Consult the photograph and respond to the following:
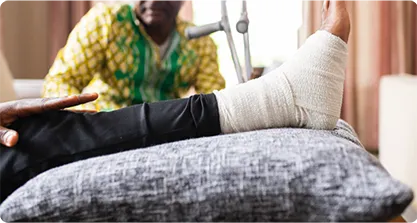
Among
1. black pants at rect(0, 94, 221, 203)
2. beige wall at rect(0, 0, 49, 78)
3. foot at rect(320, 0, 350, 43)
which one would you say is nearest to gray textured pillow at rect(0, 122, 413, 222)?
black pants at rect(0, 94, 221, 203)

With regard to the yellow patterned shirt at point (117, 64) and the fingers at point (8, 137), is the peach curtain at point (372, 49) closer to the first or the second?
the yellow patterned shirt at point (117, 64)

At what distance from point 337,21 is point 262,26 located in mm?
1868

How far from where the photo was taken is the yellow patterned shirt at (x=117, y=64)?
1.73m

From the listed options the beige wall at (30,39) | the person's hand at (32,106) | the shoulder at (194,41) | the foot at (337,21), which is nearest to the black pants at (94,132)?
the person's hand at (32,106)

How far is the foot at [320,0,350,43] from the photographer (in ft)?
3.42

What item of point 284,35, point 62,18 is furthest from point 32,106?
point 284,35

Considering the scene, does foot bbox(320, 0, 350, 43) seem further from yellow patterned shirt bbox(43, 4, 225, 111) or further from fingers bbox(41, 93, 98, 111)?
yellow patterned shirt bbox(43, 4, 225, 111)

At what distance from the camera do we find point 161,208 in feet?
2.40

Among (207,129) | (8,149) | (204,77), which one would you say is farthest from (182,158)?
(204,77)

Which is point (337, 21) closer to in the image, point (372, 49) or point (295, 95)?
point (295, 95)

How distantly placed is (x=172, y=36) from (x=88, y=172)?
1208 mm

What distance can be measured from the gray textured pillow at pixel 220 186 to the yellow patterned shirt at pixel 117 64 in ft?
3.20

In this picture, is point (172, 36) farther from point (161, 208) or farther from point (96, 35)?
point (161, 208)

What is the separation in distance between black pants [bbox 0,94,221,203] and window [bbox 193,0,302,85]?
1963 mm
